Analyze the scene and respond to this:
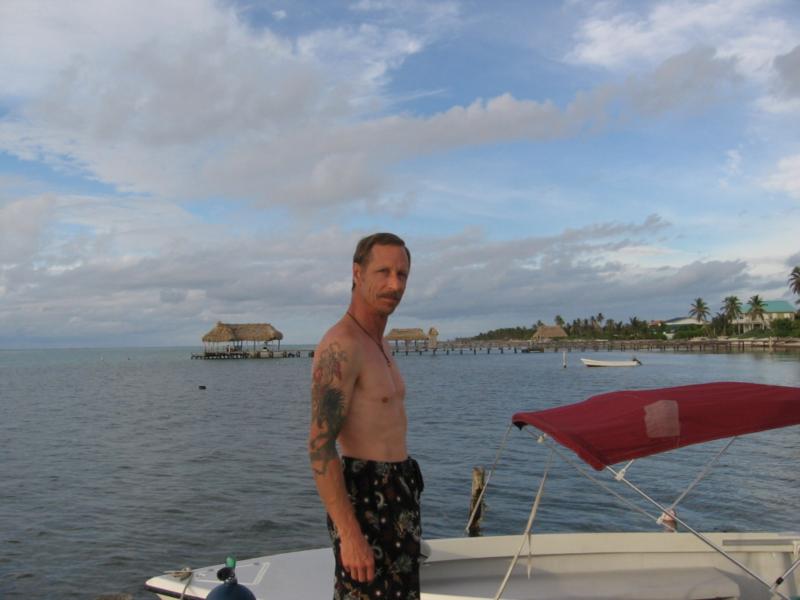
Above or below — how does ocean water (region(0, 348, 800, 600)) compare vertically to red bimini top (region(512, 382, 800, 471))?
below

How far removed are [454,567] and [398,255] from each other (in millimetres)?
5291

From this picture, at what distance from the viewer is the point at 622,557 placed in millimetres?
7578

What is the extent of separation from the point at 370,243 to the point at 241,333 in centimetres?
11883

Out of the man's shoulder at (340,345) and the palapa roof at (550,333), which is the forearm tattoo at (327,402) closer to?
the man's shoulder at (340,345)

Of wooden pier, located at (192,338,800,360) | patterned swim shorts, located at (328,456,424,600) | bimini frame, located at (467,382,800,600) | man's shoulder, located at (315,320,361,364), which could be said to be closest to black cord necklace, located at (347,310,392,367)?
man's shoulder, located at (315,320,361,364)

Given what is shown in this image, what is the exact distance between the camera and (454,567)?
744 cm

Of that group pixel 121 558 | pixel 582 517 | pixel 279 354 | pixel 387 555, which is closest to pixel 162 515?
pixel 121 558

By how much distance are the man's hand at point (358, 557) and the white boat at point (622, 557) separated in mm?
2659

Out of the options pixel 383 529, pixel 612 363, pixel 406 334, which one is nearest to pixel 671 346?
pixel 406 334

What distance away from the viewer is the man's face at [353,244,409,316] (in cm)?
317

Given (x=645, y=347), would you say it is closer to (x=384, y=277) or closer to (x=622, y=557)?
(x=622, y=557)

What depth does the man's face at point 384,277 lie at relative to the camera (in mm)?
3174

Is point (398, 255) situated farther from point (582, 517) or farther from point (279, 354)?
point (279, 354)

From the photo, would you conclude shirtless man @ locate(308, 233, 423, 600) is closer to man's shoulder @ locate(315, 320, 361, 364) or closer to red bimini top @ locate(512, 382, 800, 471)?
man's shoulder @ locate(315, 320, 361, 364)
